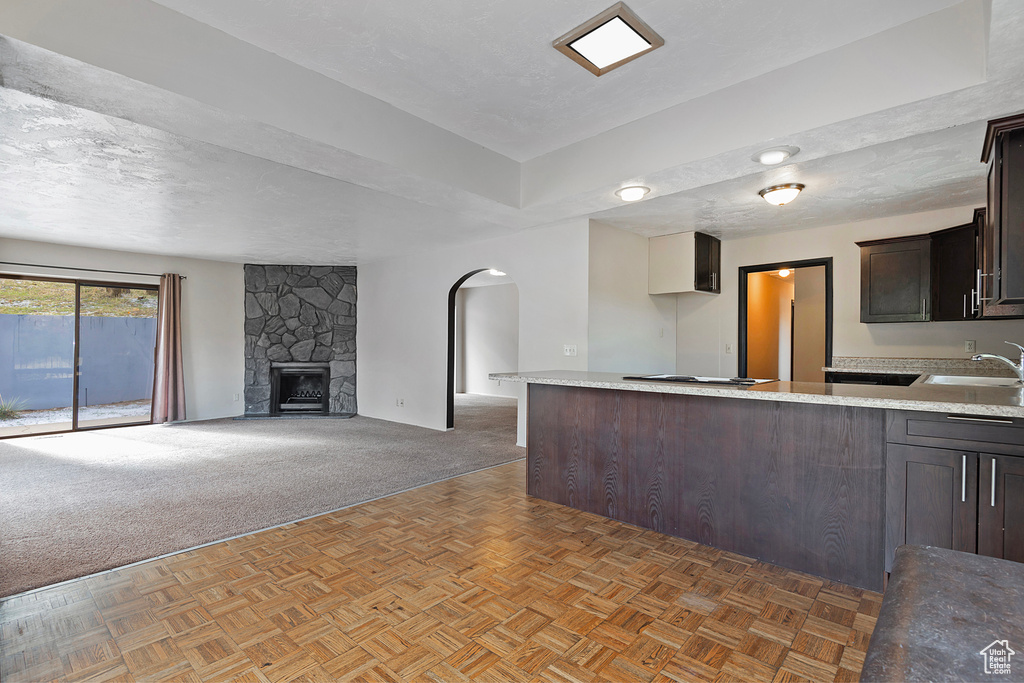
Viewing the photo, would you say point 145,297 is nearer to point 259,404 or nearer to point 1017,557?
point 259,404

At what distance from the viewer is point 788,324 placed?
27.5ft

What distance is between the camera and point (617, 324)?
515cm

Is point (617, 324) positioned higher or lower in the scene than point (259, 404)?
higher

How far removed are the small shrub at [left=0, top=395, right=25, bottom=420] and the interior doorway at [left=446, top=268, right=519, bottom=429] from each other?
6.19m

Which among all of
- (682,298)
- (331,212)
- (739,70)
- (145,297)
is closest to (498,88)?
(739,70)

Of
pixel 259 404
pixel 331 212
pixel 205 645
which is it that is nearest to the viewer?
pixel 205 645

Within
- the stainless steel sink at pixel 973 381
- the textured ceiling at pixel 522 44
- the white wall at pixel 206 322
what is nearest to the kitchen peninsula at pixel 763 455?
the stainless steel sink at pixel 973 381

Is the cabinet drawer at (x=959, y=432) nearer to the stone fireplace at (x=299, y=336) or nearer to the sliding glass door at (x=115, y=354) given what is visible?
the stone fireplace at (x=299, y=336)

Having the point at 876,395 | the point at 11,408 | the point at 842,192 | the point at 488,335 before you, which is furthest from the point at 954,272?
the point at 11,408

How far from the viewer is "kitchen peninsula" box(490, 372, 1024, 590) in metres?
2.25

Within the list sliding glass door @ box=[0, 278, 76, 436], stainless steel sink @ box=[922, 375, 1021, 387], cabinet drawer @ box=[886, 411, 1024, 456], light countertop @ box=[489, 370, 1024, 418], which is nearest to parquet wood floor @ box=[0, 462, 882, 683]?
cabinet drawer @ box=[886, 411, 1024, 456]

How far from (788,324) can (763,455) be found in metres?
6.66

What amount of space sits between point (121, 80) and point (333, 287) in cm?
590

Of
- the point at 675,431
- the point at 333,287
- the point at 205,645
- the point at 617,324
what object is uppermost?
the point at 333,287
